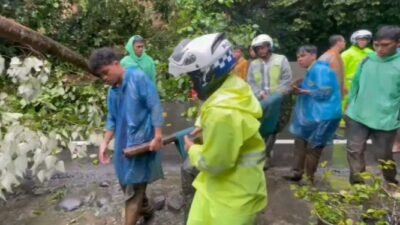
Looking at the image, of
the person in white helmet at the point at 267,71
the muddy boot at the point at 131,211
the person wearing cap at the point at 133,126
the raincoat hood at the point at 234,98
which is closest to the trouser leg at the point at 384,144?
the person in white helmet at the point at 267,71

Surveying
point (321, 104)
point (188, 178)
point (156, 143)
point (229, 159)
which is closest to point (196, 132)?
point (229, 159)

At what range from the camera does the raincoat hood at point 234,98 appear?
2.94 m

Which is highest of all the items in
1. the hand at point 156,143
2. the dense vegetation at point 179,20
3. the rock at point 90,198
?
the dense vegetation at point 179,20

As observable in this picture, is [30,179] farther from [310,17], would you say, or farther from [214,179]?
[310,17]

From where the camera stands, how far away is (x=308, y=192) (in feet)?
13.7

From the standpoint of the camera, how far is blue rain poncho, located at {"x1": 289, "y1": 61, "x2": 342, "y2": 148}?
5961mm

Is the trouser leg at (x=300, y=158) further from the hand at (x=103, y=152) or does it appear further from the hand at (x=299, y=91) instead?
the hand at (x=103, y=152)

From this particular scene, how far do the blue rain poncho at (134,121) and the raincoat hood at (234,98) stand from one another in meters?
1.70

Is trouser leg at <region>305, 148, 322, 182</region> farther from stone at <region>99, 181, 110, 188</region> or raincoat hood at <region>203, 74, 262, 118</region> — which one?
raincoat hood at <region>203, 74, 262, 118</region>

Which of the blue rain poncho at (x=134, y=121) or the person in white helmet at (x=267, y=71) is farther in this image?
the person in white helmet at (x=267, y=71)

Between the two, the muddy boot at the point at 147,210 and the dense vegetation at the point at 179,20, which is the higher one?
the dense vegetation at the point at 179,20

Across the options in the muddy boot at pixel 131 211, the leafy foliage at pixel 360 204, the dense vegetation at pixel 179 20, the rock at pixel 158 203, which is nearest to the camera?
the leafy foliage at pixel 360 204

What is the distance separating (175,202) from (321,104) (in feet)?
5.82

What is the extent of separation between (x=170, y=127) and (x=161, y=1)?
3.93 m
